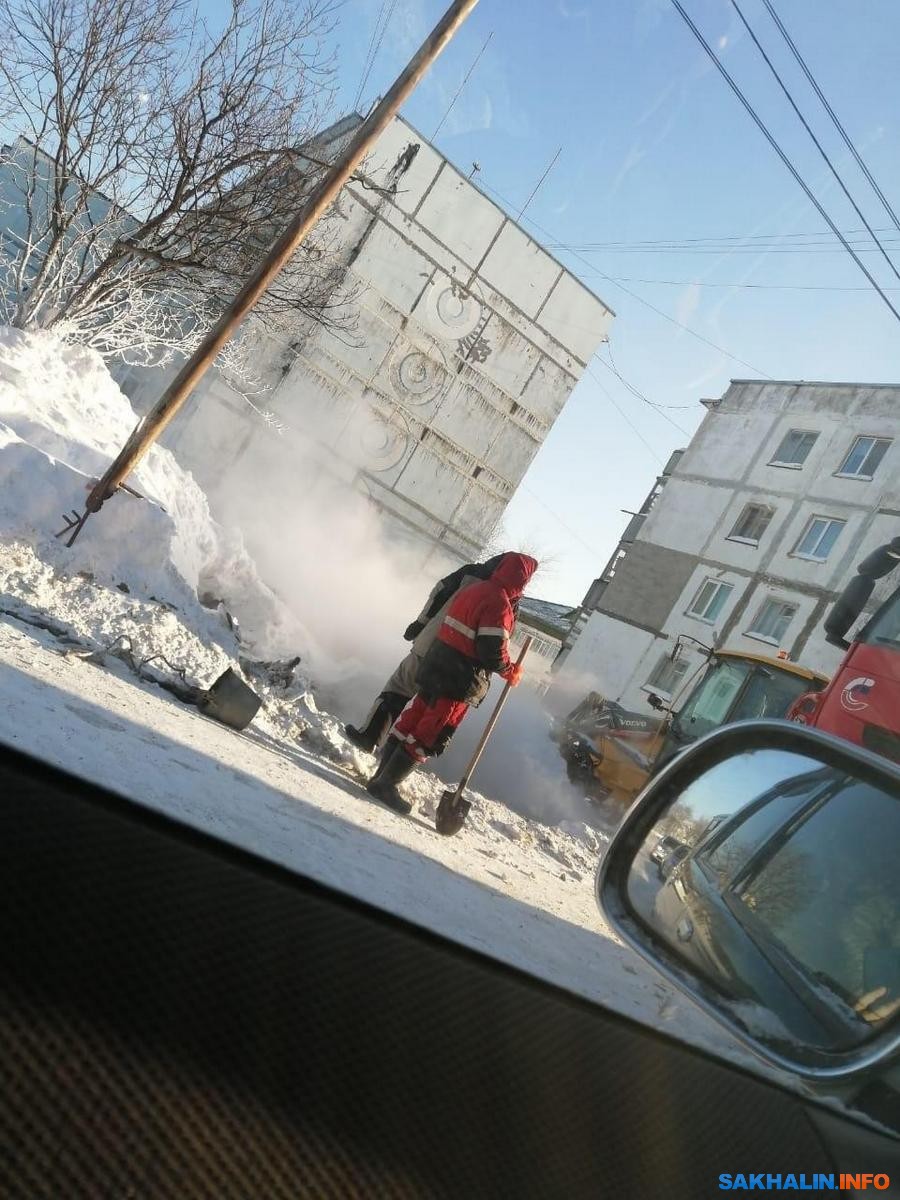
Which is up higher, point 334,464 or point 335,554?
point 334,464

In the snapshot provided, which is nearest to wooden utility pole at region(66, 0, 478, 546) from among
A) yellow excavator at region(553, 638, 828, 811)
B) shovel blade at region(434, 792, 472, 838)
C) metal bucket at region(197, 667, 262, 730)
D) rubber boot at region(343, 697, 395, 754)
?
metal bucket at region(197, 667, 262, 730)

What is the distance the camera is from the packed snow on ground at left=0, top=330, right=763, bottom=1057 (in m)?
3.71


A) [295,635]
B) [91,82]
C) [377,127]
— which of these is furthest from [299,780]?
[91,82]

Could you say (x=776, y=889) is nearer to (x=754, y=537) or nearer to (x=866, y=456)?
(x=866, y=456)

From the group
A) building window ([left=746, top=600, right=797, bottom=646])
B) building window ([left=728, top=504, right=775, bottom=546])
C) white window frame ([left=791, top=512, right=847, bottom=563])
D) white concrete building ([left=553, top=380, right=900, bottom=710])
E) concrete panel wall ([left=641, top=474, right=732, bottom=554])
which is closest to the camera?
white concrete building ([left=553, top=380, right=900, bottom=710])

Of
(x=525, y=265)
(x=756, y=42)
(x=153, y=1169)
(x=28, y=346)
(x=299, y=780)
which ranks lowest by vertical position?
(x=299, y=780)

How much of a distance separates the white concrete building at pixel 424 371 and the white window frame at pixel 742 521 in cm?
768

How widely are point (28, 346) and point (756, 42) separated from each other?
30.7 feet

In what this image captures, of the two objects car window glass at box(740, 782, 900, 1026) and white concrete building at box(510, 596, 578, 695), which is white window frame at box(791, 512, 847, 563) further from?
car window glass at box(740, 782, 900, 1026)

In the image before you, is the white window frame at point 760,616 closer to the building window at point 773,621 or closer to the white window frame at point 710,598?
the building window at point 773,621

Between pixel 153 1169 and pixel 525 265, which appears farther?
pixel 525 265

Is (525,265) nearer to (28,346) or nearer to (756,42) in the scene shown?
(756,42)

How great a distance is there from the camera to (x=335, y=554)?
21781mm

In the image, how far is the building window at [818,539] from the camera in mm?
23500
